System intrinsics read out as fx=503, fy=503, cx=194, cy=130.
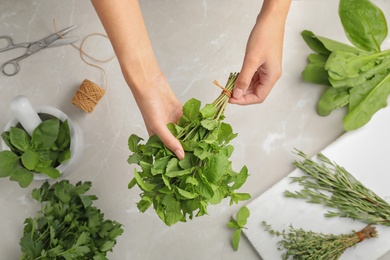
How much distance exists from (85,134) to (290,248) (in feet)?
1.64

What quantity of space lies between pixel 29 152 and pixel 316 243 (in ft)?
1.95

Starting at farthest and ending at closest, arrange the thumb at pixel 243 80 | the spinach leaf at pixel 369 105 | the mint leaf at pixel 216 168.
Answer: the spinach leaf at pixel 369 105, the thumb at pixel 243 80, the mint leaf at pixel 216 168

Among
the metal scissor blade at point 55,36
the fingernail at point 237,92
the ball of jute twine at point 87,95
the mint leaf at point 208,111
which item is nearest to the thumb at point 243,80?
the fingernail at point 237,92

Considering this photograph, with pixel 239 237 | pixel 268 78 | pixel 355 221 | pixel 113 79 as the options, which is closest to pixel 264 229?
pixel 239 237

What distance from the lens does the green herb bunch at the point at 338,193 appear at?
1037mm

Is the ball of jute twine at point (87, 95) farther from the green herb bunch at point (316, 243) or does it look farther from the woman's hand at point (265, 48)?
the green herb bunch at point (316, 243)

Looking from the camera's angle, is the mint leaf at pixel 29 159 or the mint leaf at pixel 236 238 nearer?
the mint leaf at pixel 29 159

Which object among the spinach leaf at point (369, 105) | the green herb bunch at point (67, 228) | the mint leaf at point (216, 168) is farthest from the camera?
the spinach leaf at point (369, 105)

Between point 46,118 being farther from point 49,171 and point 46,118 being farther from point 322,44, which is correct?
point 322,44

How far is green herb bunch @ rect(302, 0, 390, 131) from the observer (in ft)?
3.32

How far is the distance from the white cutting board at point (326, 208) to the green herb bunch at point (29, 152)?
0.42 metres

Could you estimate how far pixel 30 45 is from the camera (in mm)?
1081

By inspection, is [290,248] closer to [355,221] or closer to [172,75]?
[355,221]

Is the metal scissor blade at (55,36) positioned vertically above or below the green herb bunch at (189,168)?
above
